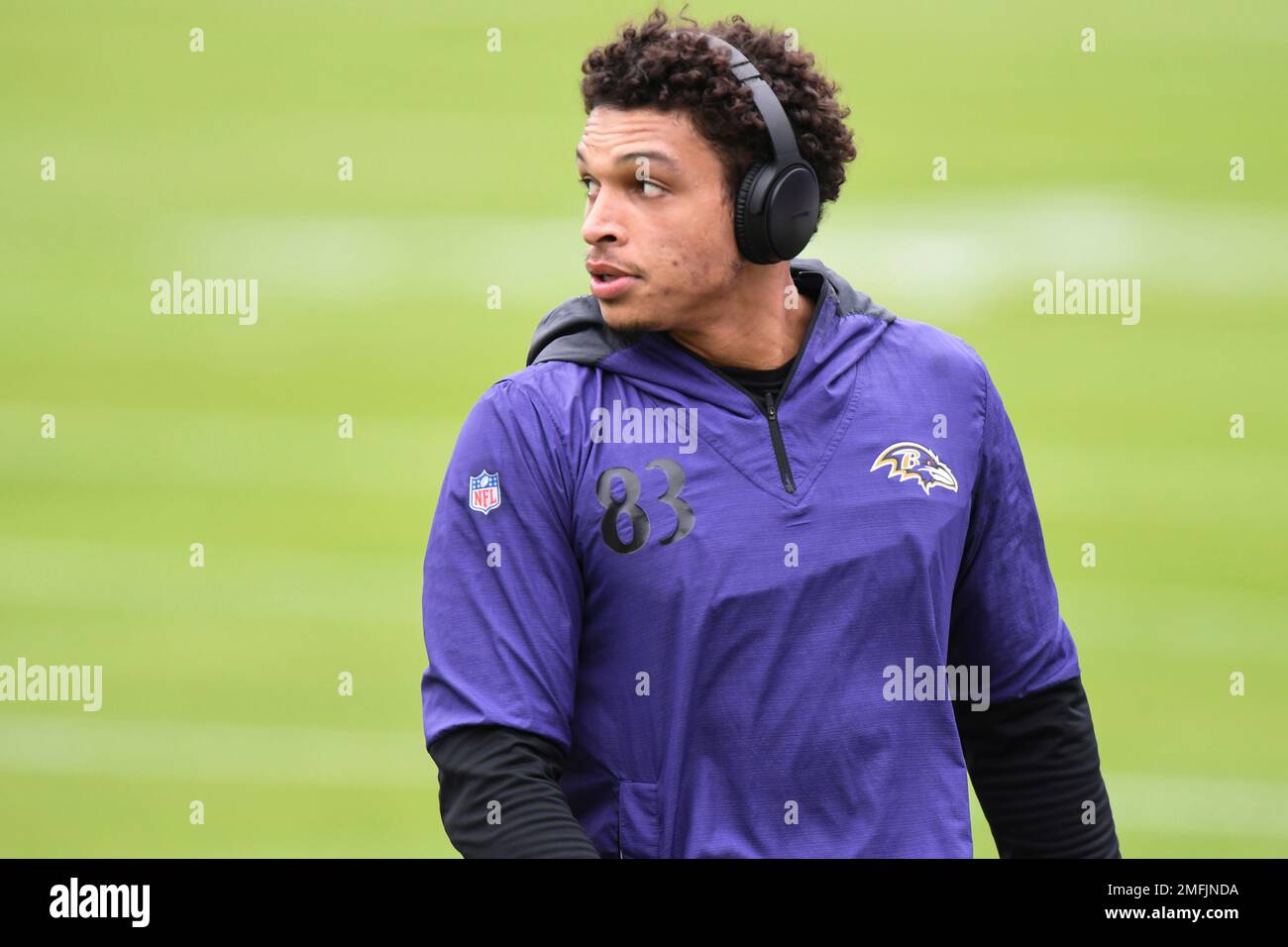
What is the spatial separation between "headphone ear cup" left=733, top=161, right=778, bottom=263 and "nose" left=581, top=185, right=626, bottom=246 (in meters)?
0.12

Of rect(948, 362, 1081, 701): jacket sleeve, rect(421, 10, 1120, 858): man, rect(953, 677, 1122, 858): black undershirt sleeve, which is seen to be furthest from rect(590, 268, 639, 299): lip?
rect(953, 677, 1122, 858): black undershirt sleeve

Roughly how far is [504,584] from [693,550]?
0.19m

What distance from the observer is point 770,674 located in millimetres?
1651

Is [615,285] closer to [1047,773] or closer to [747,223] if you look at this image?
[747,223]

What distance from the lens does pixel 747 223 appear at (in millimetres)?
1711

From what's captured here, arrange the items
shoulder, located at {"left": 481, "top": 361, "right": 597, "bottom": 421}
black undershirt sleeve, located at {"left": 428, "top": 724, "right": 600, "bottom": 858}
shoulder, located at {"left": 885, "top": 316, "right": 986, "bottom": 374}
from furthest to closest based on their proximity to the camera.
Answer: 1. shoulder, located at {"left": 885, "top": 316, "right": 986, "bottom": 374}
2. shoulder, located at {"left": 481, "top": 361, "right": 597, "bottom": 421}
3. black undershirt sleeve, located at {"left": 428, "top": 724, "right": 600, "bottom": 858}

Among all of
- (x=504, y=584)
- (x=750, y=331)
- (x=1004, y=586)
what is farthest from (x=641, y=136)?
(x=1004, y=586)

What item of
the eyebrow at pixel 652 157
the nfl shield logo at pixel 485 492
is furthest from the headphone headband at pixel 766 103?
the nfl shield logo at pixel 485 492

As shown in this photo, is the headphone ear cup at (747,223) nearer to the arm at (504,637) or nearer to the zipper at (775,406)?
the zipper at (775,406)

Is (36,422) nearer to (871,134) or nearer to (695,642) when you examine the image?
(871,134)

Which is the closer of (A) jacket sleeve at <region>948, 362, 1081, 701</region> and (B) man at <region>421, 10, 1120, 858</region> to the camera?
(B) man at <region>421, 10, 1120, 858</region>

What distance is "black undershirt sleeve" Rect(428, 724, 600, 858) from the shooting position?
5.08 feet

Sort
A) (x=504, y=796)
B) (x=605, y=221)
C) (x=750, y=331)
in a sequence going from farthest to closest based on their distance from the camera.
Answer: (x=750, y=331), (x=605, y=221), (x=504, y=796)

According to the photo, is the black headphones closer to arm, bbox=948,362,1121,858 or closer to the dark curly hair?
the dark curly hair
